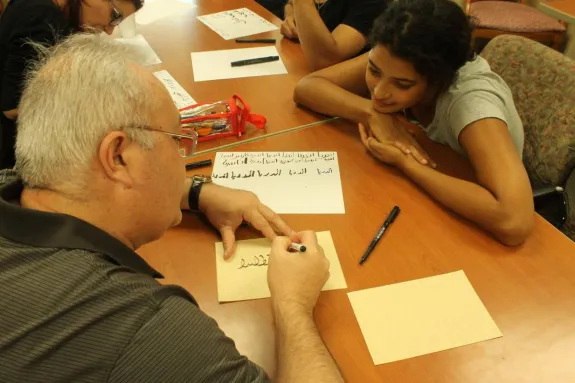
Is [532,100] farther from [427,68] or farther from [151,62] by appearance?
[151,62]

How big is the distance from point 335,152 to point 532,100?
2.21ft

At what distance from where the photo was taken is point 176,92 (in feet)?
5.44

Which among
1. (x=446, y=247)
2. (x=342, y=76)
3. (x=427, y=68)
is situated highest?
(x=427, y=68)

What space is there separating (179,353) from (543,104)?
1362 mm

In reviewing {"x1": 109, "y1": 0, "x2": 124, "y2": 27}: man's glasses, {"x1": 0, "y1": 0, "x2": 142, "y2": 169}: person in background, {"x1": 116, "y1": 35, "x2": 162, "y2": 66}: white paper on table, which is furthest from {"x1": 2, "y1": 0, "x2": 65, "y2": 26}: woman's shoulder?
{"x1": 116, "y1": 35, "x2": 162, "y2": 66}: white paper on table

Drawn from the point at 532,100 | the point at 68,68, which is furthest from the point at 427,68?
the point at 68,68

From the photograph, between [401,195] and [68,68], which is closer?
[68,68]

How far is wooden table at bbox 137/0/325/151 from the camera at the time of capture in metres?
1.55

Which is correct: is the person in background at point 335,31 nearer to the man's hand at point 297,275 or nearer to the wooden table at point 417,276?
the wooden table at point 417,276

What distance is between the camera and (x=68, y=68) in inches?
26.6

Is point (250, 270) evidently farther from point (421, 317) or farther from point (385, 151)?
point (385, 151)

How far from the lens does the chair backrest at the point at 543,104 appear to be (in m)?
1.38

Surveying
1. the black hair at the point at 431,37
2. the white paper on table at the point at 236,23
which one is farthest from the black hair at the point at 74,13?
the black hair at the point at 431,37

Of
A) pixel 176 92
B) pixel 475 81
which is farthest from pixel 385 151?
pixel 176 92
